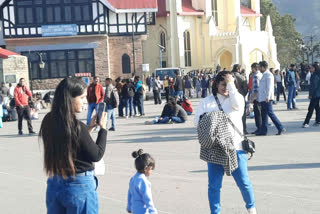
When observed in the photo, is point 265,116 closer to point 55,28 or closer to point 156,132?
point 156,132

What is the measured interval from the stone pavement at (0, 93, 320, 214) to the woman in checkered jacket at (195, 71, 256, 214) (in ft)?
2.71

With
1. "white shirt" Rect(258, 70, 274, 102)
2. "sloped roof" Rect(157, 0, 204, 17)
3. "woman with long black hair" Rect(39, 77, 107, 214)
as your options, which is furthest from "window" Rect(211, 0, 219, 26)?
"woman with long black hair" Rect(39, 77, 107, 214)

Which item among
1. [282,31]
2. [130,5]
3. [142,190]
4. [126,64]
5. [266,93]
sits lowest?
[142,190]

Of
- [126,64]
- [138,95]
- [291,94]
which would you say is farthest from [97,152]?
[126,64]

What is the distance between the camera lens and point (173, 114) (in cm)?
1980

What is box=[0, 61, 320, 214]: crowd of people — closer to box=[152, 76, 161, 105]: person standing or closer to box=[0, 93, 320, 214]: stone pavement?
box=[0, 93, 320, 214]: stone pavement

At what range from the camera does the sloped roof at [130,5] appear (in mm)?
46188

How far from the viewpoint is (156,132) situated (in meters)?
17.1

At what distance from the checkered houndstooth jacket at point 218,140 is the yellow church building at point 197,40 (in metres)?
49.9

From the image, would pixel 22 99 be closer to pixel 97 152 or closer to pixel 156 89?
pixel 97 152

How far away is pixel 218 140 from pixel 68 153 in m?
2.25

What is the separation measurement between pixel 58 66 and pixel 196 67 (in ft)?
56.1

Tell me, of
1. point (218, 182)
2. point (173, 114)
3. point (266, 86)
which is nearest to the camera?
point (218, 182)

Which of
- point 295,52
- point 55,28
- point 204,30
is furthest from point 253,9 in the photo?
point 55,28
